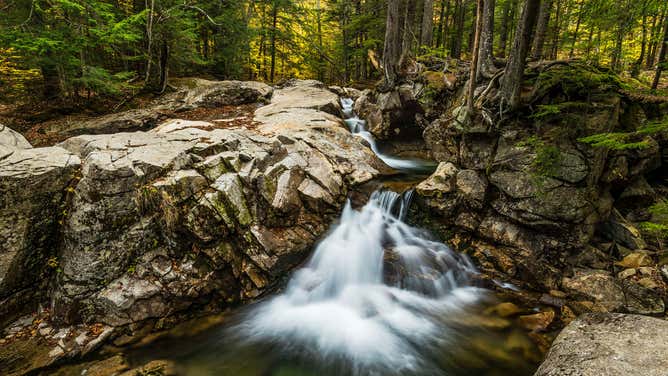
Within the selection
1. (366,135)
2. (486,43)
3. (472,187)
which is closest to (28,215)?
(472,187)

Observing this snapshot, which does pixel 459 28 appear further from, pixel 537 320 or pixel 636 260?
pixel 537 320

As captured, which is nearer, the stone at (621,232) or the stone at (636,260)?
the stone at (636,260)

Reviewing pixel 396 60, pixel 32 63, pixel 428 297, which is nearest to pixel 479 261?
pixel 428 297

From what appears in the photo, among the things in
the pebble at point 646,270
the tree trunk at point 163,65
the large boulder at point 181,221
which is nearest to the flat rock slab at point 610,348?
the pebble at point 646,270

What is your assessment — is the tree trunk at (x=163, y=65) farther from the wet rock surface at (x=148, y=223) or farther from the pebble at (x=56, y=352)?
the pebble at (x=56, y=352)

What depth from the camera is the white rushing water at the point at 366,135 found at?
32.3 ft

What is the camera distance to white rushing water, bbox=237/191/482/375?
17.2ft

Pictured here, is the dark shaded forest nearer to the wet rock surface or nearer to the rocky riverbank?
the rocky riverbank

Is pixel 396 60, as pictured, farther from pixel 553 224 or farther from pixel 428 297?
pixel 428 297

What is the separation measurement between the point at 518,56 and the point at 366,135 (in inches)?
235

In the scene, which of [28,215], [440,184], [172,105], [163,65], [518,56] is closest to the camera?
[28,215]

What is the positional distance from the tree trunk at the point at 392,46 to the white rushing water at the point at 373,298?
6159 mm

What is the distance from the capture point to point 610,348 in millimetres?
3420

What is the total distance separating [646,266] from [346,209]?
6.34m
